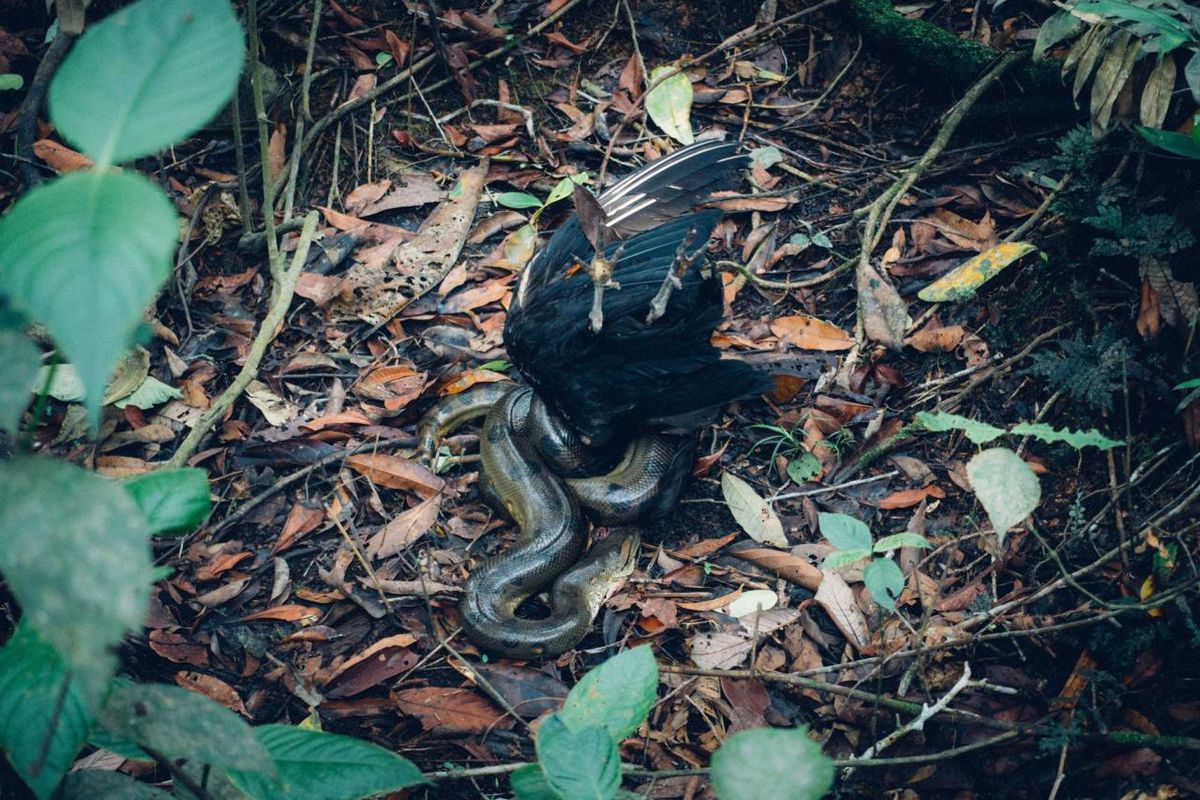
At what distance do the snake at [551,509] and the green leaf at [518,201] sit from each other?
110 cm

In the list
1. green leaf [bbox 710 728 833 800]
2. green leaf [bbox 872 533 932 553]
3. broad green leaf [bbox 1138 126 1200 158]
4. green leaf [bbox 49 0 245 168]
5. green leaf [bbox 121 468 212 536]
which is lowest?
green leaf [bbox 872 533 932 553]

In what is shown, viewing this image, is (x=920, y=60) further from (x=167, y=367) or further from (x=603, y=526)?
(x=167, y=367)

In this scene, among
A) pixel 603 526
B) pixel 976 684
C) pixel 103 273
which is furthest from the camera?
pixel 603 526

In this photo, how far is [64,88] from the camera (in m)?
1.13

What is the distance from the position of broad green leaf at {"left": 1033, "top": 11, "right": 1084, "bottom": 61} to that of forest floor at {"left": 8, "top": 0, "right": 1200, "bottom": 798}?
0.38m

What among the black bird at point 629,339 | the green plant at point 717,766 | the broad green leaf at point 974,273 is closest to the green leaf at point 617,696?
the green plant at point 717,766

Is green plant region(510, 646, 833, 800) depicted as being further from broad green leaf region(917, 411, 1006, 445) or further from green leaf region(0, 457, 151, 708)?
broad green leaf region(917, 411, 1006, 445)

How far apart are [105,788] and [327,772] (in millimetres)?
437

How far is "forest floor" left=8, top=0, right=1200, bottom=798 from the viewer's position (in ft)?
9.27

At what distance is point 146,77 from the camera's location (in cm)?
116

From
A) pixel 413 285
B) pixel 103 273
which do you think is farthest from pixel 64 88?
pixel 413 285

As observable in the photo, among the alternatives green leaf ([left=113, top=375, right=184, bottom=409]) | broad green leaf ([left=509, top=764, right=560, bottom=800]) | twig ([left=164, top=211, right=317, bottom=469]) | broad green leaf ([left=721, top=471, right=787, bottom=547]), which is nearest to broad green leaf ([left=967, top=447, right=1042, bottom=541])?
broad green leaf ([left=509, top=764, right=560, bottom=800])

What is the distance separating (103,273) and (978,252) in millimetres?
3794

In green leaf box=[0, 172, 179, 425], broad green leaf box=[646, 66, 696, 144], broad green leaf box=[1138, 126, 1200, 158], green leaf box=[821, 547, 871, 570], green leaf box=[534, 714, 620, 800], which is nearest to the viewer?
green leaf box=[0, 172, 179, 425]
